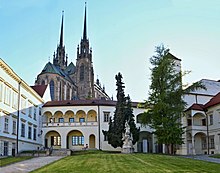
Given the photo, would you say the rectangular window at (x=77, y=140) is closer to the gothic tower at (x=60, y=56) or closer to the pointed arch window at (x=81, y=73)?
the pointed arch window at (x=81, y=73)

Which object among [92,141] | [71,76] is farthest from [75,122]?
[71,76]

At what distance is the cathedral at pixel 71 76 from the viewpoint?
8081 cm

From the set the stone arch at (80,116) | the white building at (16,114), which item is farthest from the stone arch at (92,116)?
the white building at (16,114)

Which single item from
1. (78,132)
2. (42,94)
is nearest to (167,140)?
(78,132)

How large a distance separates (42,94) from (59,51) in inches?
2250

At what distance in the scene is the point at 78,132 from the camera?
50.8 meters

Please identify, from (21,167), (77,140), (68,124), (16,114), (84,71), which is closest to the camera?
(21,167)

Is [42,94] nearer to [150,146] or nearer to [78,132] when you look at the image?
[78,132]

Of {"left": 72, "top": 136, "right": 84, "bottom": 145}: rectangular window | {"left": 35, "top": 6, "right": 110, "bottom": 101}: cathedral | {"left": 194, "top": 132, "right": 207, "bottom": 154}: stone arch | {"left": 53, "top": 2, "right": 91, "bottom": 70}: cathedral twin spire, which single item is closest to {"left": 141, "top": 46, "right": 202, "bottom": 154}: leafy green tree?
{"left": 194, "top": 132, "right": 207, "bottom": 154}: stone arch

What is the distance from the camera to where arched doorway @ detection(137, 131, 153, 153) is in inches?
1957

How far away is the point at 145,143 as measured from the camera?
50.2 meters

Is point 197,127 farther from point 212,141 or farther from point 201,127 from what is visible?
point 212,141

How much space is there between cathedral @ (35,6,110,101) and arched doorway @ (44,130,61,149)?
27374mm

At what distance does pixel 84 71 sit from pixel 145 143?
51.0 meters
